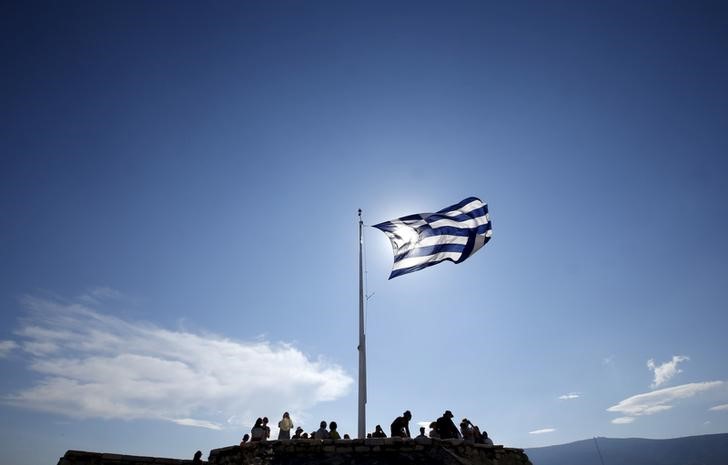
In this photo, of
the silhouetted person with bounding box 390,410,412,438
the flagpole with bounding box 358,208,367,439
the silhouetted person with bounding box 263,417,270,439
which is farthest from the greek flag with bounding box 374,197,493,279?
the silhouetted person with bounding box 263,417,270,439

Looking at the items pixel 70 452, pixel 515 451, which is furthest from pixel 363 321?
pixel 70 452

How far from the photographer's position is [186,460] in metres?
13.7

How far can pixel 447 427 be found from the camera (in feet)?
40.4

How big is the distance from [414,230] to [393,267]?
1854 millimetres

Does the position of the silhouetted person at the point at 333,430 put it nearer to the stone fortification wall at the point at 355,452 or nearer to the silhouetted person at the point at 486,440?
the stone fortification wall at the point at 355,452

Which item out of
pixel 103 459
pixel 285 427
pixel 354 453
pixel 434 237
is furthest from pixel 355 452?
pixel 103 459

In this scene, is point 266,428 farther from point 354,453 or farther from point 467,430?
point 467,430

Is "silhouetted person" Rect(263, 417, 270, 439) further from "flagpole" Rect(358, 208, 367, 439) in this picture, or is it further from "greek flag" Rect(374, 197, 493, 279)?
"greek flag" Rect(374, 197, 493, 279)

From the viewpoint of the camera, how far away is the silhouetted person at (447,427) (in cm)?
1220

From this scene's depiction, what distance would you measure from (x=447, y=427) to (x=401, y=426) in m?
1.48

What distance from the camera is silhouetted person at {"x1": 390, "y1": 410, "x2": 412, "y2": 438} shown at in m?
12.2

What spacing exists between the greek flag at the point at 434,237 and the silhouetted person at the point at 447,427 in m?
5.10

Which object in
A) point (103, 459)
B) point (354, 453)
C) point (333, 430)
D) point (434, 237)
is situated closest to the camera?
point (354, 453)

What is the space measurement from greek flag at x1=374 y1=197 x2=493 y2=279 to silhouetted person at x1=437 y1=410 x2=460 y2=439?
5.10 m
